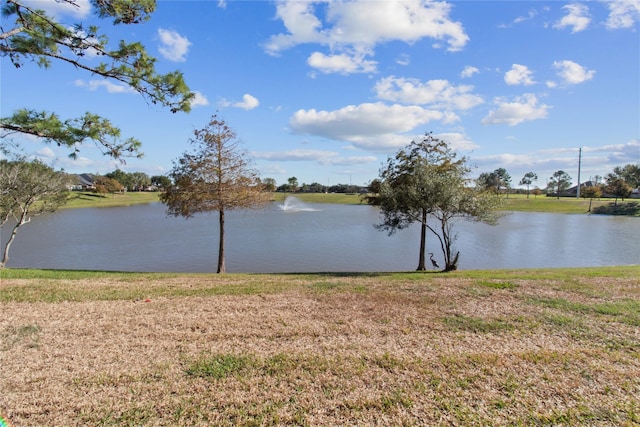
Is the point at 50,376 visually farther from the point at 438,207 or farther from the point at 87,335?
the point at 438,207

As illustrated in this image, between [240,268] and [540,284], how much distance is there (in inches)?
597

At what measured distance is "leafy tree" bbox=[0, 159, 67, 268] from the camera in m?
16.2

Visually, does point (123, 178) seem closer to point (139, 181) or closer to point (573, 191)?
point (139, 181)

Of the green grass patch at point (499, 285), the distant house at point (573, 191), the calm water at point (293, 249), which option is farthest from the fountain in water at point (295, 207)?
the distant house at point (573, 191)

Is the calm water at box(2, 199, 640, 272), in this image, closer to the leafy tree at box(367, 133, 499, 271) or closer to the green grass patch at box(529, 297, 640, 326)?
the leafy tree at box(367, 133, 499, 271)

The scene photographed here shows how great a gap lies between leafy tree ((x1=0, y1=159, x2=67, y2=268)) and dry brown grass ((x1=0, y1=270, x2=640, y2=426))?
39.8 feet

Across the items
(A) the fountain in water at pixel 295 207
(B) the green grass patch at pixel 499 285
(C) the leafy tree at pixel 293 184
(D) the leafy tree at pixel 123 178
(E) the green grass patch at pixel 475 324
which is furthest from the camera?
(C) the leafy tree at pixel 293 184

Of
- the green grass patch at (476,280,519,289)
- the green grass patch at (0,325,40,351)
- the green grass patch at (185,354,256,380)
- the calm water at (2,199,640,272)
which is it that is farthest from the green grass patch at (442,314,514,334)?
the calm water at (2,199,640,272)

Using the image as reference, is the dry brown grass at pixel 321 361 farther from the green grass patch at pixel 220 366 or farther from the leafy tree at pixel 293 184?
the leafy tree at pixel 293 184

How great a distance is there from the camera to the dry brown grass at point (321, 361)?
3.72 meters

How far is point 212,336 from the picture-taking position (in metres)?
5.76

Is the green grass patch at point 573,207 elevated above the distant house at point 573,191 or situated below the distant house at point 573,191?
below

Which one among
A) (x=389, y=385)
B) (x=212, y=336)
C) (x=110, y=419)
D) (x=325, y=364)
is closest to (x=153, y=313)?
(x=212, y=336)

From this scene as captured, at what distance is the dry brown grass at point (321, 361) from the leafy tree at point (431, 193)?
7.30 metres
